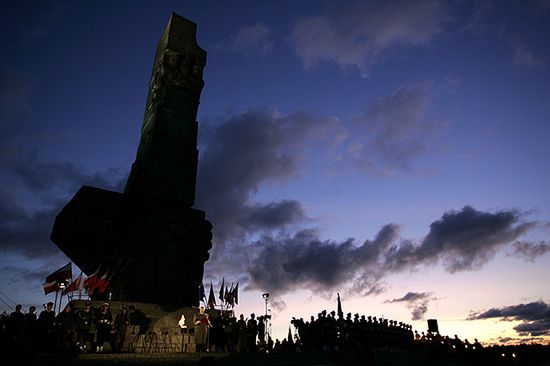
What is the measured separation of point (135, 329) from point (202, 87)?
49.2ft

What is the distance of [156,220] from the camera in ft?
63.4

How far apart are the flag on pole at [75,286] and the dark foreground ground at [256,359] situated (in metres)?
5.31

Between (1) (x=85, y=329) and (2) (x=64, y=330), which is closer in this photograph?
(2) (x=64, y=330)

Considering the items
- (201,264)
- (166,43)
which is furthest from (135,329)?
(166,43)

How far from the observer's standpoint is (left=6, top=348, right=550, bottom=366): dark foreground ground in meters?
10.5

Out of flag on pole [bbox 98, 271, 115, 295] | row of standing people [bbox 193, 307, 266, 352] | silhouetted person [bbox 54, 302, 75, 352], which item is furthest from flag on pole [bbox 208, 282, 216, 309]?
silhouetted person [bbox 54, 302, 75, 352]

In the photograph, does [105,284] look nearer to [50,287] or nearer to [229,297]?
[50,287]

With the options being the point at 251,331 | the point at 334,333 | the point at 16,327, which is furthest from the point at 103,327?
the point at 334,333

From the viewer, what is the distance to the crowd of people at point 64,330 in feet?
38.4

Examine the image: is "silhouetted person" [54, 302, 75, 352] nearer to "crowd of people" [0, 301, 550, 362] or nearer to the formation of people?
"crowd of people" [0, 301, 550, 362]

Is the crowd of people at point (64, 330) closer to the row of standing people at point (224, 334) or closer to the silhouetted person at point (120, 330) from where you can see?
the silhouetted person at point (120, 330)

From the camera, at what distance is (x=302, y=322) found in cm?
1886

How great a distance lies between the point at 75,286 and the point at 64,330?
347 cm

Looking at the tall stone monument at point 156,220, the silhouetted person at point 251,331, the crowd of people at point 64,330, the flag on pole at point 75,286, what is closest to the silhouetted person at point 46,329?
the crowd of people at point 64,330
